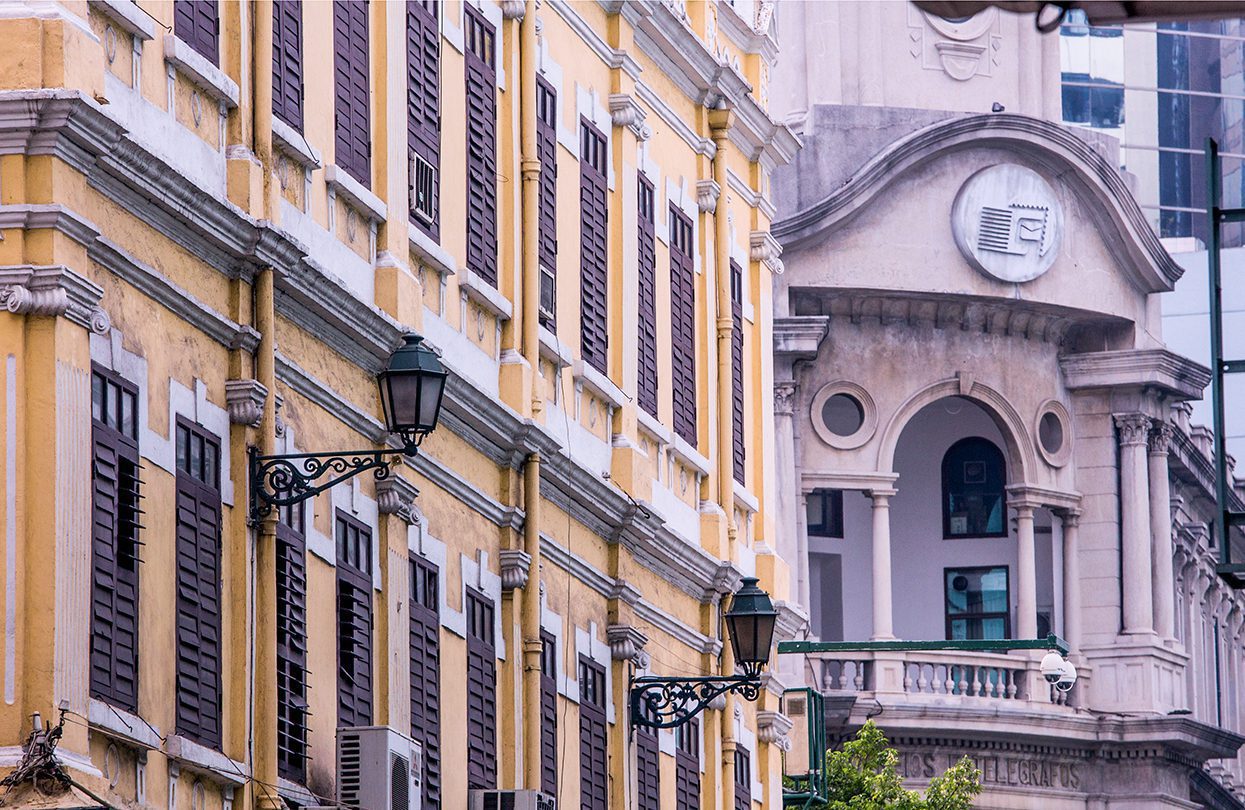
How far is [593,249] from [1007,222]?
23719 millimetres

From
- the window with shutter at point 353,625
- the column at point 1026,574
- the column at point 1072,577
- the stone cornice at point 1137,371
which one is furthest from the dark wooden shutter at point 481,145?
the column at point 1072,577

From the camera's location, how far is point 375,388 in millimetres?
20734

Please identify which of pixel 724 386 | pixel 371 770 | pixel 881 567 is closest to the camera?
pixel 371 770

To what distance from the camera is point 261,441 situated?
60.4 ft

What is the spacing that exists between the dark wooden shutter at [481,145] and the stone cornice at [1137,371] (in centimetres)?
2854

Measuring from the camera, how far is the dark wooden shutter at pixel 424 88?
21656 millimetres

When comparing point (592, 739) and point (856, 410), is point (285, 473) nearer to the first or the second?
point (592, 739)

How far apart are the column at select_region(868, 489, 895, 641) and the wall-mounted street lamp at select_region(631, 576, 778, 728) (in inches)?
932

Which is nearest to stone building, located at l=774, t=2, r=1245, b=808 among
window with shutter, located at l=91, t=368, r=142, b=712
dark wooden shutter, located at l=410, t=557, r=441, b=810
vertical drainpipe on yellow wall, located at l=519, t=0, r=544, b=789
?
vertical drainpipe on yellow wall, located at l=519, t=0, r=544, b=789

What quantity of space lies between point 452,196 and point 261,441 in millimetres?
4457

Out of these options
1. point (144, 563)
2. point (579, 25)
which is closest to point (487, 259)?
point (579, 25)

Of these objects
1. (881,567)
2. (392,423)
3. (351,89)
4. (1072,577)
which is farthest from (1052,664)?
(392,423)

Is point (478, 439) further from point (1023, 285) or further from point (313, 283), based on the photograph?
point (1023, 285)

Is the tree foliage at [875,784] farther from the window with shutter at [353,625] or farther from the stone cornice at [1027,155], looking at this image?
the window with shutter at [353,625]
